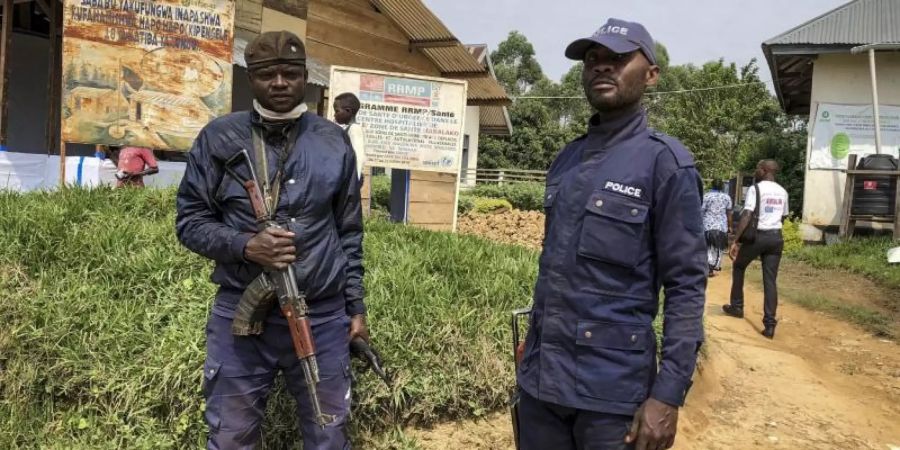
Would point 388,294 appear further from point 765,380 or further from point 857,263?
point 857,263

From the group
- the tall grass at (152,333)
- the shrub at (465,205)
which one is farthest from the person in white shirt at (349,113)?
the shrub at (465,205)

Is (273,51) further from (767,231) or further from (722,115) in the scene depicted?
(722,115)

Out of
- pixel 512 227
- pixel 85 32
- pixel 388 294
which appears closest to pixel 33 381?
pixel 388 294

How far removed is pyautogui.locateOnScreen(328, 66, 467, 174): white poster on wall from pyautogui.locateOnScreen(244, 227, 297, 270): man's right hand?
5.25m

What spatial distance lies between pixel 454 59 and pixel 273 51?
8.67 meters

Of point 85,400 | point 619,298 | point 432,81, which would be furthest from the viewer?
point 432,81

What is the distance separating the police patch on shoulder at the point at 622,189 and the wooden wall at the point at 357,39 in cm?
837

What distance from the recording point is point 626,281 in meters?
1.90

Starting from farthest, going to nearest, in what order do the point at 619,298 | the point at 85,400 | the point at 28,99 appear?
1. the point at 28,99
2. the point at 85,400
3. the point at 619,298

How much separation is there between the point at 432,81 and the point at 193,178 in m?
5.50

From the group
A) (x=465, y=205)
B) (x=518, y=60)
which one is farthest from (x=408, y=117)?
(x=518, y=60)

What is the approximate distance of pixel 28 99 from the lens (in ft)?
36.8

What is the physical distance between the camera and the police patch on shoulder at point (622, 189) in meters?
1.88

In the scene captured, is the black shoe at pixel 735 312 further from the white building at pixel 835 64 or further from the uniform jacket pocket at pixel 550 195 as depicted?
the white building at pixel 835 64
